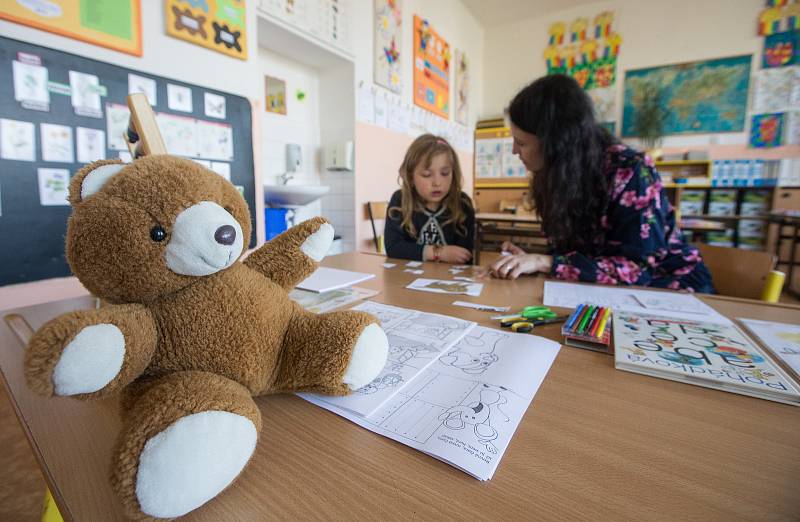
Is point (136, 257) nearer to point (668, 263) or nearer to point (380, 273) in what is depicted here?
point (380, 273)

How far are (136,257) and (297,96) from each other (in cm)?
254

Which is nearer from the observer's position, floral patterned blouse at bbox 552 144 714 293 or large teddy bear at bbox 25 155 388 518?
large teddy bear at bbox 25 155 388 518

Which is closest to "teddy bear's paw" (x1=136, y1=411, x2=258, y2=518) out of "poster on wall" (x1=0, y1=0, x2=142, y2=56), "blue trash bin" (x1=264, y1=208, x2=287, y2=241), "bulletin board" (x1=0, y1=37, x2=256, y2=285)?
"bulletin board" (x1=0, y1=37, x2=256, y2=285)

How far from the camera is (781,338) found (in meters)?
0.53

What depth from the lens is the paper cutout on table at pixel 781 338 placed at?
1.51ft

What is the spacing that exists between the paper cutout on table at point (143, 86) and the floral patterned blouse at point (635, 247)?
1.58 meters

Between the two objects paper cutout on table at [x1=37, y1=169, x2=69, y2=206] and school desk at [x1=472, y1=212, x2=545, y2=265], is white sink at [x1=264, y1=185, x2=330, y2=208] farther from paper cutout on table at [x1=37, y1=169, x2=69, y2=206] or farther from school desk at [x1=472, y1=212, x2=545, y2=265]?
school desk at [x1=472, y1=212, x2=545, y2=265]

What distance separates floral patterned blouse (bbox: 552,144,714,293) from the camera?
0.94 meters

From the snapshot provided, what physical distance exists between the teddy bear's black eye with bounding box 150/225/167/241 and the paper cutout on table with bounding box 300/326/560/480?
0.21m

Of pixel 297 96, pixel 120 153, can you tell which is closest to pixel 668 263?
pixel 120 153

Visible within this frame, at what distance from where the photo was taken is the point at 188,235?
277 mm

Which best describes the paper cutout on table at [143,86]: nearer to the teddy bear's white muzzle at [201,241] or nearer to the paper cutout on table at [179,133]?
the paper cutout on table at [179,133]

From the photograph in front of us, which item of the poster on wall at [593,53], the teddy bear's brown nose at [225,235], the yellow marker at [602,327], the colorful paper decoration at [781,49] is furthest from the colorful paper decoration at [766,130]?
the teddy bear's brown nose at [225,235]

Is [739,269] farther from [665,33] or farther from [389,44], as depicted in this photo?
[665,33]
